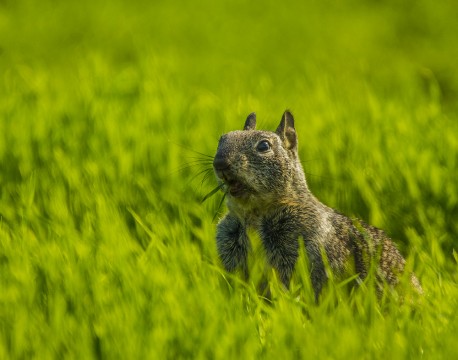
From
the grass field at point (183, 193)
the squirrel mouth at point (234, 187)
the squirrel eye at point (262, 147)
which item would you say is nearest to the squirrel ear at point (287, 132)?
the squirrel eye at point (262, 147)

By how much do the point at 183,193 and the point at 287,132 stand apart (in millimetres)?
1182

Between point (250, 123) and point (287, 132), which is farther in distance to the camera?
point (250, 123)

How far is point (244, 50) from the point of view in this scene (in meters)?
11.4

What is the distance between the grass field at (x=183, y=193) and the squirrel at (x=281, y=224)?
0.15 metres

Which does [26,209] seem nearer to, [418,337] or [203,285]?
[203,285]

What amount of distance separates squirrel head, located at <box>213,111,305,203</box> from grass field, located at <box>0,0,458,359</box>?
1.46 ft

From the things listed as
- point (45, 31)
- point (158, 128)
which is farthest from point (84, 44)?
point (158, 128)

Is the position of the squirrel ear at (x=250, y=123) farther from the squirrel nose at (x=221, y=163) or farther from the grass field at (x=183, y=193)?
the squirrel nose at (x=221, y=163)

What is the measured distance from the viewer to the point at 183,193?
5902 mm

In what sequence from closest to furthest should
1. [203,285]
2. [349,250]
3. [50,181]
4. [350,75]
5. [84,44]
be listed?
1. [203,285]
2. [349,250]
3. [50,181]
4. [350,75]
5. [84,44]

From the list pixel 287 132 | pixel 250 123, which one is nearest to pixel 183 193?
pixel 250 123

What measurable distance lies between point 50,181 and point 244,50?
5872 mm

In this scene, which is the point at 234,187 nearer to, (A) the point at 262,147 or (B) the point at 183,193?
(A) the point at 262,147

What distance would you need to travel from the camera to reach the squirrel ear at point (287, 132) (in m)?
4.92
